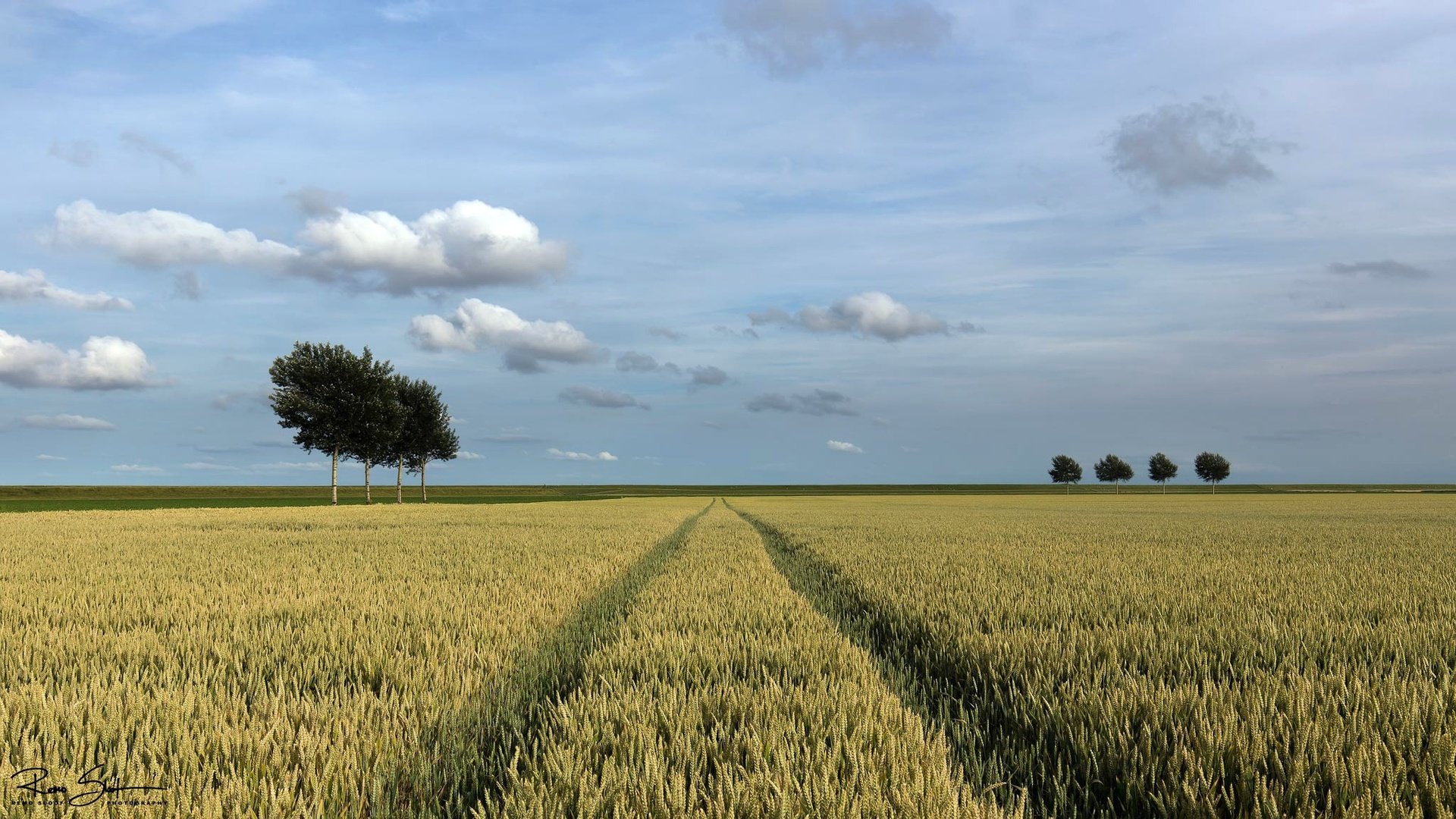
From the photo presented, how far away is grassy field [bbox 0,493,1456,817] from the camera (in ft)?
9.61

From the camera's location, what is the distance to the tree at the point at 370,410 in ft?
181

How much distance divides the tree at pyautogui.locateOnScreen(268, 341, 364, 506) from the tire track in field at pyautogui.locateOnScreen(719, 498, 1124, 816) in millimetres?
54802

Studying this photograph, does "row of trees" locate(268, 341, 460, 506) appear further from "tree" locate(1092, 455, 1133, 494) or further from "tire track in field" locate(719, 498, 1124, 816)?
"tree" locate(1092, 455, 1133, 494)

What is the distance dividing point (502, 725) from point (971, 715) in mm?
2636

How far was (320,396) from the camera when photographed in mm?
54719

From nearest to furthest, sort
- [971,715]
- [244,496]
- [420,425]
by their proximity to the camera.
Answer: [971,715]
[420,425]
[244,496]

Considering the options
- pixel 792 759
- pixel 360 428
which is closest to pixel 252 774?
pixel 792 759

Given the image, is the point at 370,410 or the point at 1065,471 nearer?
the point at 370,410

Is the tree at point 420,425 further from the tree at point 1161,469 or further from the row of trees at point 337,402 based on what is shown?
the tree at point 1161,469

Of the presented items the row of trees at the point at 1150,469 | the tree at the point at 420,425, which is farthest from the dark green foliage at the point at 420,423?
the row of trees at the point at 1150,469

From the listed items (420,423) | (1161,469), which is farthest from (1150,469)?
(420,423)

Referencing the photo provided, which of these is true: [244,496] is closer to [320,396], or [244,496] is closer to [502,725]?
[320,396]

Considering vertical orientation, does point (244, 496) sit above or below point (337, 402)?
below
